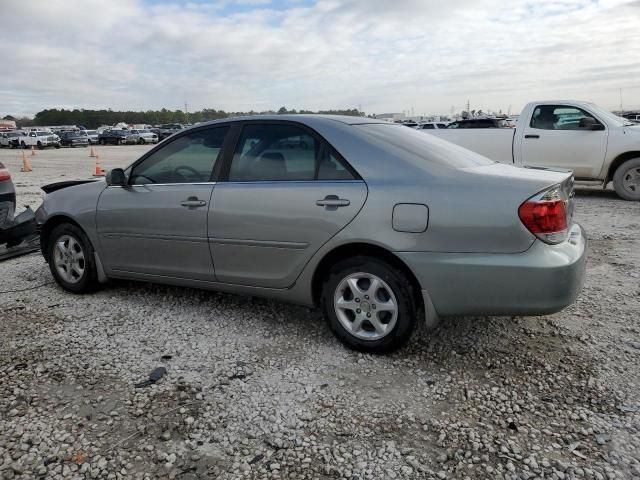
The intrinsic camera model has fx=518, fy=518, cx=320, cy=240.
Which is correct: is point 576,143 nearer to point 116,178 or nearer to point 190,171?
point 190,171

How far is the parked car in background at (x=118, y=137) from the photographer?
45906 mm

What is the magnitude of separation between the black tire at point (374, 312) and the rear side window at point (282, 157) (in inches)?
23.0

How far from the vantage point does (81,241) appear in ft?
15.2

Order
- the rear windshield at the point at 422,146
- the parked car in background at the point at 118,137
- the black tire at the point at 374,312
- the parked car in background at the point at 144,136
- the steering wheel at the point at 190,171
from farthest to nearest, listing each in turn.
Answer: the parked car in background at the point at 118,137 → the parked car in background at the point at 144,136 → the steering wheel at the point at 190,171 → the rear windshield at the point at 422,146 → the black tire at the point at 374,312

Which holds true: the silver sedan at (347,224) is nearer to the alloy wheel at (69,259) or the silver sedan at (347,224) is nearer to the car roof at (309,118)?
the car roof at (309,118)

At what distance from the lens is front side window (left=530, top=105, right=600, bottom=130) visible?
9.66m

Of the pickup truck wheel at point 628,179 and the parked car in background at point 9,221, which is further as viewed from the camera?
the pickup truck wheel at point 628,179

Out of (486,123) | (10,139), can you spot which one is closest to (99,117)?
(10,139)

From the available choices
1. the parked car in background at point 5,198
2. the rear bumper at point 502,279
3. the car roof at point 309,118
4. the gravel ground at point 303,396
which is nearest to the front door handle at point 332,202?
the rear bumper at point 502,279

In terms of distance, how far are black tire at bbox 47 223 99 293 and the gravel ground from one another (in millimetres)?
351

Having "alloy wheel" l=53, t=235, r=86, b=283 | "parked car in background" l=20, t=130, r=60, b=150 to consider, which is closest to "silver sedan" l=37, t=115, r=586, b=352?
"alloy wheel" l=53, t=235, r=86, b=283

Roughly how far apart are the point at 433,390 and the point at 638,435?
102cm

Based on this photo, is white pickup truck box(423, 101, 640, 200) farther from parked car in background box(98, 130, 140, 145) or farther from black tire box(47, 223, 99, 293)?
parked car in background box(98, 130, 140, 145)

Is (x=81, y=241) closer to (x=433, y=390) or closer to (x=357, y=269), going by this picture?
(x=357, y=269)
